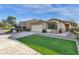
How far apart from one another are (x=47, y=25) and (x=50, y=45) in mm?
262

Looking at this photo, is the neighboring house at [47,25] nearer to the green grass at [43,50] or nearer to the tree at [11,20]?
the tree at [11,20]

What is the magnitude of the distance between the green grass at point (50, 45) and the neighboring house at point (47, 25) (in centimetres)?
11

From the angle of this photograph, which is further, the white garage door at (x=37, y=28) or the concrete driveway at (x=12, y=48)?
the white garage door at (x=37, y=28)

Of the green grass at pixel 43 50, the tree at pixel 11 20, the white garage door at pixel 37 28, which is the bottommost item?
the green grass at pixel 43 50

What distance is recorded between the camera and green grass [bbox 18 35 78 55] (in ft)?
7.76

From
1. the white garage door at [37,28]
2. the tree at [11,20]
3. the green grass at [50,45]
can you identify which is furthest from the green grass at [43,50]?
the tree at [11,20]

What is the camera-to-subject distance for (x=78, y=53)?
235cm

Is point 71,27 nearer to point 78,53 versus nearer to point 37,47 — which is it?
point 78,53

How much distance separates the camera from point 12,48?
2367mm

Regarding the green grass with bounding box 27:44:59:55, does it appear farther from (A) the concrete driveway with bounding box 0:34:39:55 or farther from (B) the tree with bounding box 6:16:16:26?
(B) the tree with bounding box 6:16:16:26

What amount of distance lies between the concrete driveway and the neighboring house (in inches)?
9.6

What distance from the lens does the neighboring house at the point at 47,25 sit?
242 centimetres

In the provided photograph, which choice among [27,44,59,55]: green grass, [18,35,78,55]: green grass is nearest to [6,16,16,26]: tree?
[18,35,78,55]: green grass
